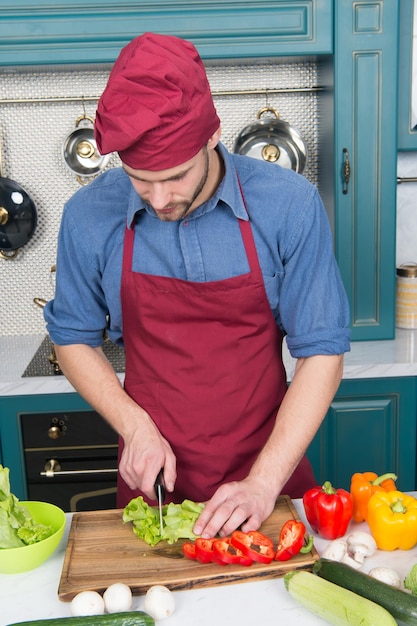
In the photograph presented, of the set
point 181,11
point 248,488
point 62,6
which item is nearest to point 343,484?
point 248,488

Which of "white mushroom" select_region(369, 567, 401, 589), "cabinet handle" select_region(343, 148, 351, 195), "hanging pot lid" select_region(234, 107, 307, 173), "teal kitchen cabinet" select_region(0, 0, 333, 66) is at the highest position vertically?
"teal kitchen cabinet" select_region(0, 0, 333, 66)

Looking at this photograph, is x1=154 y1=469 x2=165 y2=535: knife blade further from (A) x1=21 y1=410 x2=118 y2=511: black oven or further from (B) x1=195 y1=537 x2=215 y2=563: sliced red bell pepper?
(A) x1=21 y1=410 x2=118 y2=511: black oven

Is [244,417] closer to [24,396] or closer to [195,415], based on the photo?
[195,415]

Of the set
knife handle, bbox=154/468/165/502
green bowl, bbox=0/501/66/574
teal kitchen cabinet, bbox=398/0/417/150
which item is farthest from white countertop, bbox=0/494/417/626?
teal kitchen cabinet, bbox=398/0/417/150

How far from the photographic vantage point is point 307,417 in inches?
64.2

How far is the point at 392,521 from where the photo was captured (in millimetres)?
1387

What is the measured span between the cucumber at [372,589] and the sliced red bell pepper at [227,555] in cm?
12

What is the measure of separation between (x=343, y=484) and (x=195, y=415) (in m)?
1.21

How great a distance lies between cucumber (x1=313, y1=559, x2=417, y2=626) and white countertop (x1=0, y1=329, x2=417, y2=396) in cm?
135

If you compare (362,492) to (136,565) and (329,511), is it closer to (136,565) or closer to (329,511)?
(329,511)

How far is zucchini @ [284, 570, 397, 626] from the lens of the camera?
114 centimetres

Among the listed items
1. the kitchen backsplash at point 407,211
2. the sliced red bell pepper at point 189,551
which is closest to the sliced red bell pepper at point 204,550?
the sliced red bell pepper at point 189,551

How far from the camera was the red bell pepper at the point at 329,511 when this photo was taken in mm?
1417

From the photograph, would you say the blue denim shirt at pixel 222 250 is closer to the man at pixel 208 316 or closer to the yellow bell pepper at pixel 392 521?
the man at pixel 208 316
